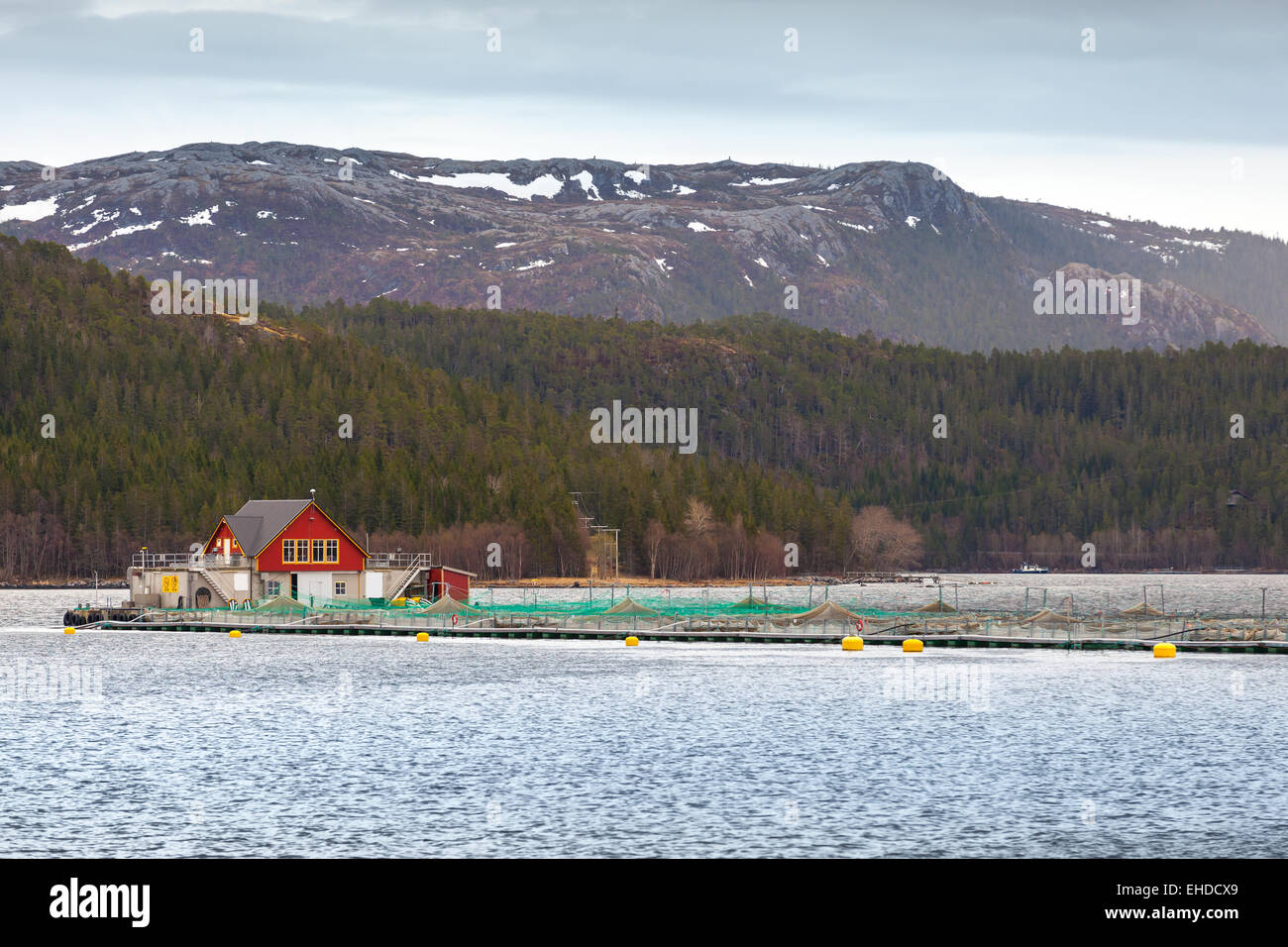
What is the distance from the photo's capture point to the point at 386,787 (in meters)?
50.4

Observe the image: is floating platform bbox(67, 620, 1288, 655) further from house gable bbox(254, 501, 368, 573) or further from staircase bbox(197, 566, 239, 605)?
house gable bbox(254, 501, 368, 573)

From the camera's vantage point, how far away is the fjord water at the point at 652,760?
4244 centimetres

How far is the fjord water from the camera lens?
139ft

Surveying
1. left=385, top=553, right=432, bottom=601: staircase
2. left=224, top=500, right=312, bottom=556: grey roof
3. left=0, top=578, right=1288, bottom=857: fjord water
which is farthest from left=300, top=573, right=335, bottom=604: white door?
left=0, top=578, right=1288, bottom=857: fjord water

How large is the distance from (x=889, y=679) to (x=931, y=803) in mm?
41302

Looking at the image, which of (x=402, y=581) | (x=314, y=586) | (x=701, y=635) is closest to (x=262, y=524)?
(x=314, y=586)

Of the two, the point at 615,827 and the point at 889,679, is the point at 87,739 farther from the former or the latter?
the point at 889,679

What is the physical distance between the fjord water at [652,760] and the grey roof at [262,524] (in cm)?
3749

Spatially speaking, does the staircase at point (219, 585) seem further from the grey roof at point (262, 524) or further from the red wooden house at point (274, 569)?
the grey roof at point (262, 524)

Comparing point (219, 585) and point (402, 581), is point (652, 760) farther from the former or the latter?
point (402, 581)

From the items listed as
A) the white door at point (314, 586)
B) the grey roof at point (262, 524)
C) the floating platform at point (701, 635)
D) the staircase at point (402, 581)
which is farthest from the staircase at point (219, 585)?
the staircase at point (402, 581)

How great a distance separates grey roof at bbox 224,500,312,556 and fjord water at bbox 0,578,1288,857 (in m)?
37.5

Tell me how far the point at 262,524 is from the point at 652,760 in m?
87.5
